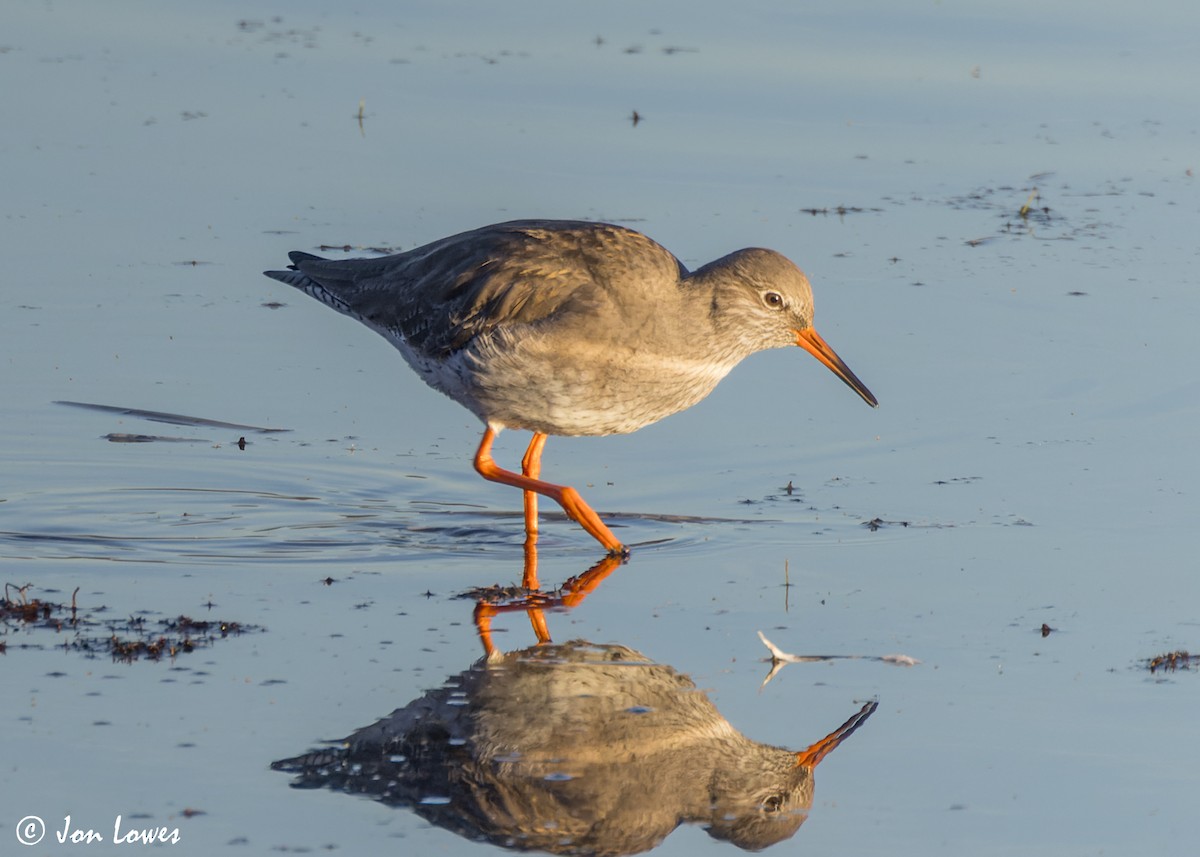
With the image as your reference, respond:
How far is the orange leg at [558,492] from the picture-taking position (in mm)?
8094

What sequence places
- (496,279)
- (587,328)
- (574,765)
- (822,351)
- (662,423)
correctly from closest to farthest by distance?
(574,765) → (587,328) → (496,279) → (822,351) → (662,423)

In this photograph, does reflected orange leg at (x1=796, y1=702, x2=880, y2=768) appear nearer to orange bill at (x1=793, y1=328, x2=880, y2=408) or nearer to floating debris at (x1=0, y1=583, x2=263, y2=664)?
floating debris at (x1=0, y1=583, x2=263, y2=664)

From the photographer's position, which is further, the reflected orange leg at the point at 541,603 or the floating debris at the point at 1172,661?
the reflected orange leg at the point at 541,603

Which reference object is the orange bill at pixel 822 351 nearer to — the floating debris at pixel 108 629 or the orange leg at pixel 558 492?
the orange leg at pixel 558 492

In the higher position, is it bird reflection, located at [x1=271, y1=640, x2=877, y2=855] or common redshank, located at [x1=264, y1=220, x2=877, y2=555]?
common redshank, located at [x1=264, y1=220, x2=877, y2=555]

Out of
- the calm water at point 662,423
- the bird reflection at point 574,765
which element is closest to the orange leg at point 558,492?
the calm water at point 662,423

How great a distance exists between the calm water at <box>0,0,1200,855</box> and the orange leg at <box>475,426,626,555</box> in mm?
168

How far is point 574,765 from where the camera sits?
5.91 meters

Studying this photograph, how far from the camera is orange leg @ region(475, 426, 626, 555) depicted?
319 inches

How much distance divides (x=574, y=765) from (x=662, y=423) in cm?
427

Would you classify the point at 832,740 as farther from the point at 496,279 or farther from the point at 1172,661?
the point at 496,279

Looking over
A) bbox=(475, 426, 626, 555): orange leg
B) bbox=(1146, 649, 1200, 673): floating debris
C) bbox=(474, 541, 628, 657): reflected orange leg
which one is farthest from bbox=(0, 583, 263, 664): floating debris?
bbox=(1146, 649, 1200, 673): floating debris

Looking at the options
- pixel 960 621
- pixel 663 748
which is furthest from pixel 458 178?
pixel 663 748

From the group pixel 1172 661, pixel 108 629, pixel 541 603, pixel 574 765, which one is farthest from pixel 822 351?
pixel 108 629
